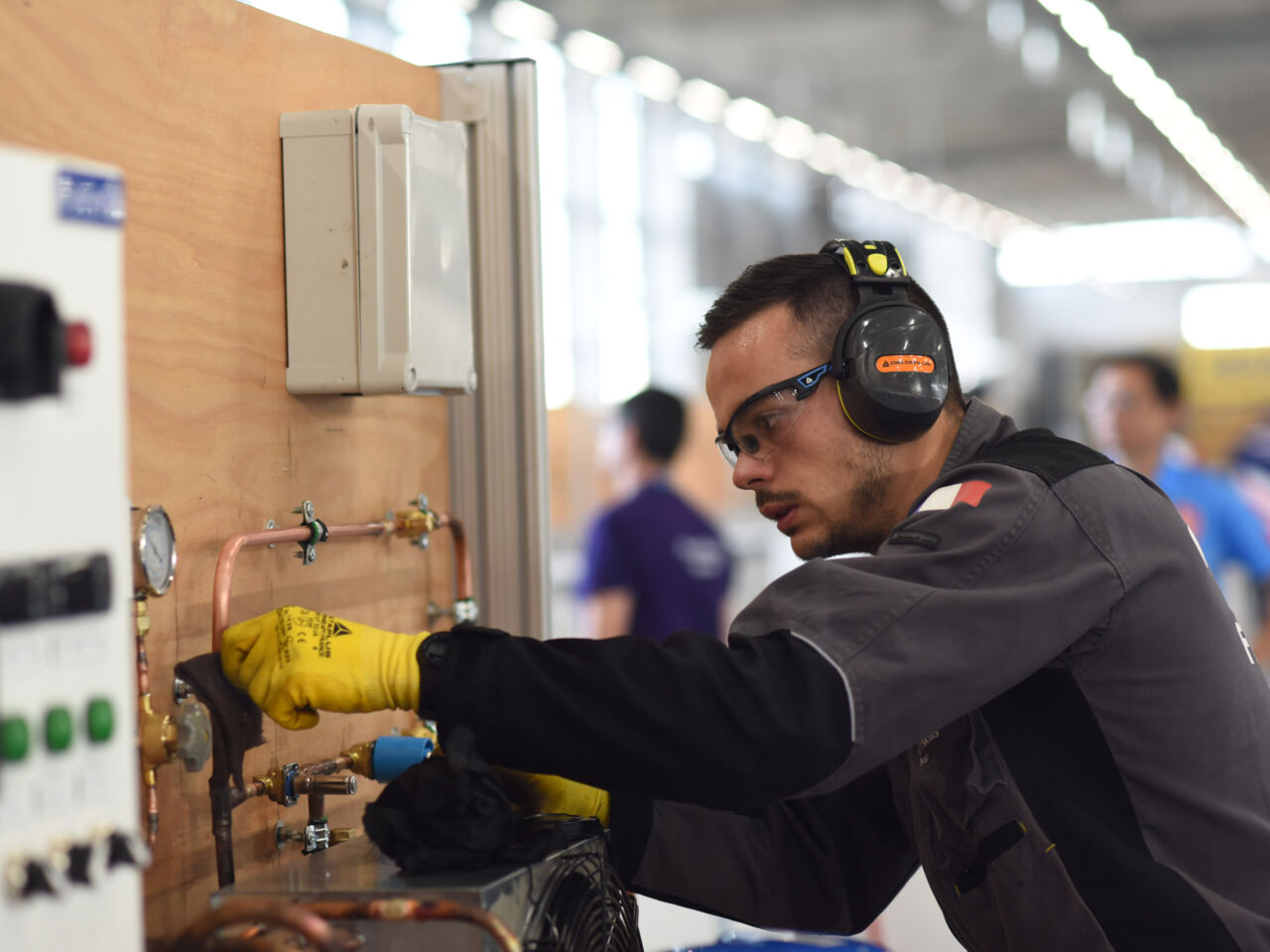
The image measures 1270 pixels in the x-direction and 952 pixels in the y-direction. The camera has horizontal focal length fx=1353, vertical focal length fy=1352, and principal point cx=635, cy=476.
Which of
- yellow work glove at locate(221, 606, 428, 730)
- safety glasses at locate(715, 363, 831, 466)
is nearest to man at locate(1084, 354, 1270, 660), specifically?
safety glasses at locate(715, 363, 831, 466)

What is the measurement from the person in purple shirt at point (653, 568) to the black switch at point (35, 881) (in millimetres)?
3003

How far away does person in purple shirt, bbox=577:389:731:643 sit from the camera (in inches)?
157

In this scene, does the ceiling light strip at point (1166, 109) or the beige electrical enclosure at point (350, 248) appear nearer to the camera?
the beige electrical enclosure at point (350, 248)

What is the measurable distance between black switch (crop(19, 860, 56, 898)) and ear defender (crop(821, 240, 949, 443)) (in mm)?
1145

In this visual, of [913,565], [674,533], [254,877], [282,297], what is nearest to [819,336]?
[913,565]

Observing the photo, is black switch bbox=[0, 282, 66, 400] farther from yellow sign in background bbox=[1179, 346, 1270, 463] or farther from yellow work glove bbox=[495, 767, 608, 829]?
yellow sign in background bbox=[1179, 346, 1270, 463]

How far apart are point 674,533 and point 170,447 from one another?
260 centimetres

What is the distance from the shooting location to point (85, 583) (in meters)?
0.98

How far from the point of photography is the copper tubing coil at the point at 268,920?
116 cm

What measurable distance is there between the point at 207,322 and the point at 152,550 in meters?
0.33

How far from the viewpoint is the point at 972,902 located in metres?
1.71

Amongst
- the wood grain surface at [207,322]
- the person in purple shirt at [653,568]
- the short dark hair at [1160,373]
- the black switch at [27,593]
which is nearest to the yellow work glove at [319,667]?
the wood grain surface at [207,322]

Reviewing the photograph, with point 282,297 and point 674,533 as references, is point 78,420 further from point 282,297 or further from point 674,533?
point 674,533

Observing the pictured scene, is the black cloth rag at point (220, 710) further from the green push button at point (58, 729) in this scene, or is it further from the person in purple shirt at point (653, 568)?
the person in purple shirt at point (653, 568)
